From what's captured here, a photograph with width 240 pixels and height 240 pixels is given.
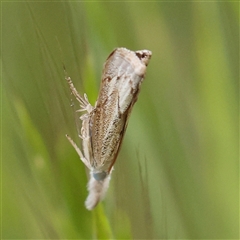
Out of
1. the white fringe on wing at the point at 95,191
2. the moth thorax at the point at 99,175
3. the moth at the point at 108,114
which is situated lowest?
the white fringe on wing at the point at 95,191

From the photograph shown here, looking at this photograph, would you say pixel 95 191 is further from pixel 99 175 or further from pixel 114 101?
pixel 114 101

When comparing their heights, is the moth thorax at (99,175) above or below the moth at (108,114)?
below

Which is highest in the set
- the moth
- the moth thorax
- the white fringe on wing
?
the moth

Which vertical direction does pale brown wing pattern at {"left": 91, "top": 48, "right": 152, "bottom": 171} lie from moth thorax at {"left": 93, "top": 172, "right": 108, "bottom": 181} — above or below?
above

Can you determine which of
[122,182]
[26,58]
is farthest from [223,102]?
[26,58]

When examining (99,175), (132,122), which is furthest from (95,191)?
(132,122)
